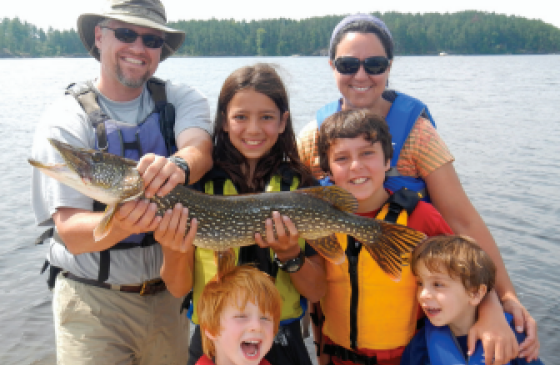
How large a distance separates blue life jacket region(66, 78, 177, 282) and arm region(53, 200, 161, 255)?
0.25m

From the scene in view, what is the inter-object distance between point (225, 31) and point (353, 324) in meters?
77.2

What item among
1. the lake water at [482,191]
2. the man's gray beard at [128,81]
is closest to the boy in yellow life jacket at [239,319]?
the man's gray beard at [128,81]

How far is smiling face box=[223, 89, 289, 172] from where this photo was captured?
3115 millimetres

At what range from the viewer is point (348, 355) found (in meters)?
3.08

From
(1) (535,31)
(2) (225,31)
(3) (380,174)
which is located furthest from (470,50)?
(3) (380,174)

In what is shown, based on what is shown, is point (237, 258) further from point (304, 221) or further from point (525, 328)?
point (525, 328)

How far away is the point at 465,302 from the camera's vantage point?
2.72m

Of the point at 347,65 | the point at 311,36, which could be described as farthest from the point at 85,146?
the point at 311,36

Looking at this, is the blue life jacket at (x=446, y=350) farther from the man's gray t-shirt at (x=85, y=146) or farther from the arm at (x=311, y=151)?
the man's gray t-shirt at (x=85, y=146)

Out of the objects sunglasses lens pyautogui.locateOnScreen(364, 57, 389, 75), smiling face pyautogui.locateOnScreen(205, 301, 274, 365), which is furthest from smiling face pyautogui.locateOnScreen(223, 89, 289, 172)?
smiling face pyautogui.locateOnScreen(205, 301, 274, 365)

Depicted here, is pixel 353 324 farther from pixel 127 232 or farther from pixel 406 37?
pixel 406 37

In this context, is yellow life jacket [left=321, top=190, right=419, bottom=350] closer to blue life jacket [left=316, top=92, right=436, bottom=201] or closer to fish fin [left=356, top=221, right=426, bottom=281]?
fish fin [left=356, top=221, right=426, bottom=281]

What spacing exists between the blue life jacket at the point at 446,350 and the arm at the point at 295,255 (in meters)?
0.73

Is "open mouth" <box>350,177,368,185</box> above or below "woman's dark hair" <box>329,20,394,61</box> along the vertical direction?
below
